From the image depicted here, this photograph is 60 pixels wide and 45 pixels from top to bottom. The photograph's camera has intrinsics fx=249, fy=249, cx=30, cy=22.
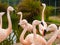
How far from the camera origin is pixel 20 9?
9.70 meters

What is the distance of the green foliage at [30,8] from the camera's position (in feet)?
30.4

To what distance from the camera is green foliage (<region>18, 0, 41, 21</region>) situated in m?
9.27

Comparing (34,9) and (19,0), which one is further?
(19,0)

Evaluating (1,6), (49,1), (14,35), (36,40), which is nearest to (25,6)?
(1,6)

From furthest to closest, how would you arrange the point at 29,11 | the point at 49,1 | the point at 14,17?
the point at 49,1, the point at 29,11, the point at 14,17

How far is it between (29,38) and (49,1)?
7.35 metres

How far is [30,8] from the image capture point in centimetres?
986

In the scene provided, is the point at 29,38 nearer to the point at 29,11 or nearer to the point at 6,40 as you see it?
the point at 6,40

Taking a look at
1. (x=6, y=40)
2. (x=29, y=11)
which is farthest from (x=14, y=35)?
(x=29, y=11)

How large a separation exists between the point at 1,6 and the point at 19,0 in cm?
166

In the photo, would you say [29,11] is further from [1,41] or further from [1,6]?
[1,41]

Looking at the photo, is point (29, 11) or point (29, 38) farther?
point (29, 11)

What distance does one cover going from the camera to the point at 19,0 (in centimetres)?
1119

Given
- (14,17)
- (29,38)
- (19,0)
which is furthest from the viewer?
(19,0)
